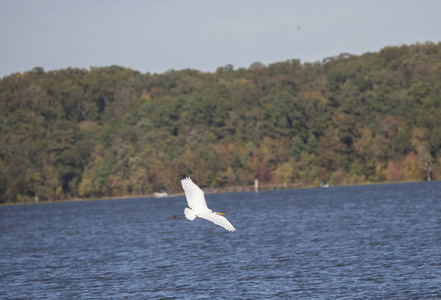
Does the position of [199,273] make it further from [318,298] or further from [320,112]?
[320,112]

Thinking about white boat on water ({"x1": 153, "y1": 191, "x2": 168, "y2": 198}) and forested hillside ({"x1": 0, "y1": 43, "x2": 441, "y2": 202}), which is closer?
forested hillside ({"x1": 0, "y1": 43, "x2": 441, "y2": 202})

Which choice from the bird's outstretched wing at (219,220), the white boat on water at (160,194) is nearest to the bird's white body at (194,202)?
the bird's outstretched wing at (219,220)

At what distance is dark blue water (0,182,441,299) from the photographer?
3319 centimetres

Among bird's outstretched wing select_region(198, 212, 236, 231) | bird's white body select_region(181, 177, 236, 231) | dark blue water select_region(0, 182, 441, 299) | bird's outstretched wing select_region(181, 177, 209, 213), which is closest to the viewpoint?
bird's outstretched wing select_region(198, 212, 236, 231)

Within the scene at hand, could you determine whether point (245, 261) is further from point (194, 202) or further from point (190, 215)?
point (190, 215)

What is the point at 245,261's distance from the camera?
42062 millimetres

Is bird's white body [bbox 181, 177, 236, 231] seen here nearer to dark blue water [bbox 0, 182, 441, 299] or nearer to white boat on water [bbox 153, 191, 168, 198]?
dark blue water [bbox 0, 182, 441, 299]

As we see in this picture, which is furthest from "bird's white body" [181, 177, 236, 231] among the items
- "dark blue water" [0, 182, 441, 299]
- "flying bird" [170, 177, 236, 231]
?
"dark blue water" [0, 182, 441, 299]

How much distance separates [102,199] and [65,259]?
4670 inches

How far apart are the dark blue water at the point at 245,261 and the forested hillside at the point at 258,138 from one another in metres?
74.9

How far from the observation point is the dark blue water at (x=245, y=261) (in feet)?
109

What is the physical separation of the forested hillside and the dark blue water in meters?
74.9

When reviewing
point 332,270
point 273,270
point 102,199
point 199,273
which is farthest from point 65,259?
point 102,199

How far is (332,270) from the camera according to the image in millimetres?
36812
